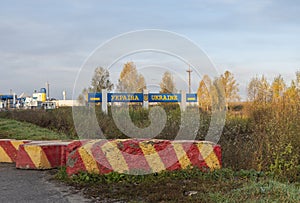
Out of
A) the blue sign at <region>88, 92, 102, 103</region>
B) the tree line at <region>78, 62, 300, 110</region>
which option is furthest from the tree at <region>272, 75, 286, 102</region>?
the blue sign at <region>88, 92, 102, 103</region>

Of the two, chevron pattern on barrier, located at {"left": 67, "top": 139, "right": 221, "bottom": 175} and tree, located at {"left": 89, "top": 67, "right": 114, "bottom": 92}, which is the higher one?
tree, located at {"left": 89, "top": 67, "right": 114, "bottom": 92}

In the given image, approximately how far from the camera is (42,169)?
8914 mm

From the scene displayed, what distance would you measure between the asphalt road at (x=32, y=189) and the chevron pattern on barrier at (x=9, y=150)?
1.28m

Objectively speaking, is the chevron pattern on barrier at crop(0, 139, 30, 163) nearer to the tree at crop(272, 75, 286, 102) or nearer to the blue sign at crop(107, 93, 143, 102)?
the tree at crop(272, 75, 286, 102)

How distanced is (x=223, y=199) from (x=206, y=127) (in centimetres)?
739

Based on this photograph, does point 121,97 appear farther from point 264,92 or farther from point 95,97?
point 264,92

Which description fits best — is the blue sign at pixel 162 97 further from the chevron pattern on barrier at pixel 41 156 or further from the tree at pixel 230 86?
the chevron pattern on barrier at pixel 41 156

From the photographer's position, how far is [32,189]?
696cm

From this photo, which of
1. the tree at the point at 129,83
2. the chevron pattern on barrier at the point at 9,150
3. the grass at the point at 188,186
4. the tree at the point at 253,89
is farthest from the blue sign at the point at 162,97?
the grass at the point at 188,186

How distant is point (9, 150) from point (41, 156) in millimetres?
1652

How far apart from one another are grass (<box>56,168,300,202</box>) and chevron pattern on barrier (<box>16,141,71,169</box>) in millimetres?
972

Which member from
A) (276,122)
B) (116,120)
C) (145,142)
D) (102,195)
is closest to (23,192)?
(102,195)

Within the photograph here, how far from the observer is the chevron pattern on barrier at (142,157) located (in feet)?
24.3

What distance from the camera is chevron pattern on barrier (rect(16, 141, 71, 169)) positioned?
8911mm
